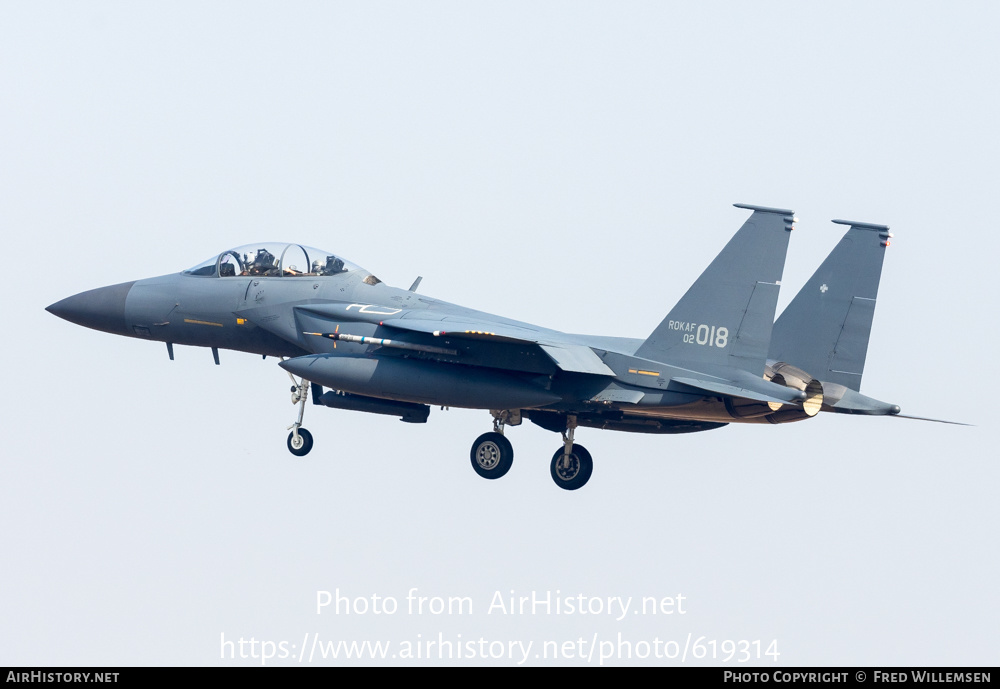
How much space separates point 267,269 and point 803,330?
7789 mm

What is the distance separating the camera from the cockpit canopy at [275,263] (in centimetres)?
2161

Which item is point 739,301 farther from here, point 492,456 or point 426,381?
point 492,456

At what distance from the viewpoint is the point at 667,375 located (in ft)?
62.0

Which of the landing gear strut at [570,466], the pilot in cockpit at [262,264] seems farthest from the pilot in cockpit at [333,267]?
the landing gear strut at [570,466]

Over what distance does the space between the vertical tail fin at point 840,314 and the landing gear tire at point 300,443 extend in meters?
6.81

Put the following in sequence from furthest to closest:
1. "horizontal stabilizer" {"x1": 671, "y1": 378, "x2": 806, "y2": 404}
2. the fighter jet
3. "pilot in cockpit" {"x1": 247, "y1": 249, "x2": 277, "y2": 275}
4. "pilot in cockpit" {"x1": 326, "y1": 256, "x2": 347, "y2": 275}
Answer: "pilot in cockpit" {"x1": 247, "y1": 249, "x2": 277, "y2": 275}
"pilot in cockpit" {"x1": 326, "y1": 256, "x2": 347, "y2": 275}
the fighter jet
"horizontal stabilizer" {"x1": 671, "y1": 378, "x2": 806, "y2": 404}

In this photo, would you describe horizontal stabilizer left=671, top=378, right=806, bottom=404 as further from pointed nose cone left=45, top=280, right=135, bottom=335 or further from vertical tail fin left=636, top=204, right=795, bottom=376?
pointed nose cone left=45, top=280, right=135, bottom=335

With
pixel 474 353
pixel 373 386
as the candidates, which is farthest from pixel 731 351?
pixel 373 386

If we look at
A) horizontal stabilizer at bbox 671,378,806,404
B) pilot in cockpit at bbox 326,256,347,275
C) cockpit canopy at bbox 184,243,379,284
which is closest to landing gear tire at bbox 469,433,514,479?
cockpit canopy at bbox 184,243,379,284

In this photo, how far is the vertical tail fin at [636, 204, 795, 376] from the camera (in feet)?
60.4

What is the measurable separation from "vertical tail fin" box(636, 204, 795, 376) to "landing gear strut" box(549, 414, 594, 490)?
3.25 meters

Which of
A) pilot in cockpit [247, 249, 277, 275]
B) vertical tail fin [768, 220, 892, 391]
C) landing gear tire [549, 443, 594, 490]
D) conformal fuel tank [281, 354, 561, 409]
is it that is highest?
vertical tail fin [768, 220, 892, 391]

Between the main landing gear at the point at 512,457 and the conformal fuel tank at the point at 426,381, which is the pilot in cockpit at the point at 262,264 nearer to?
the conformal fuel tank at the point at 426,381

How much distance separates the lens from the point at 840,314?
68.0 feet
